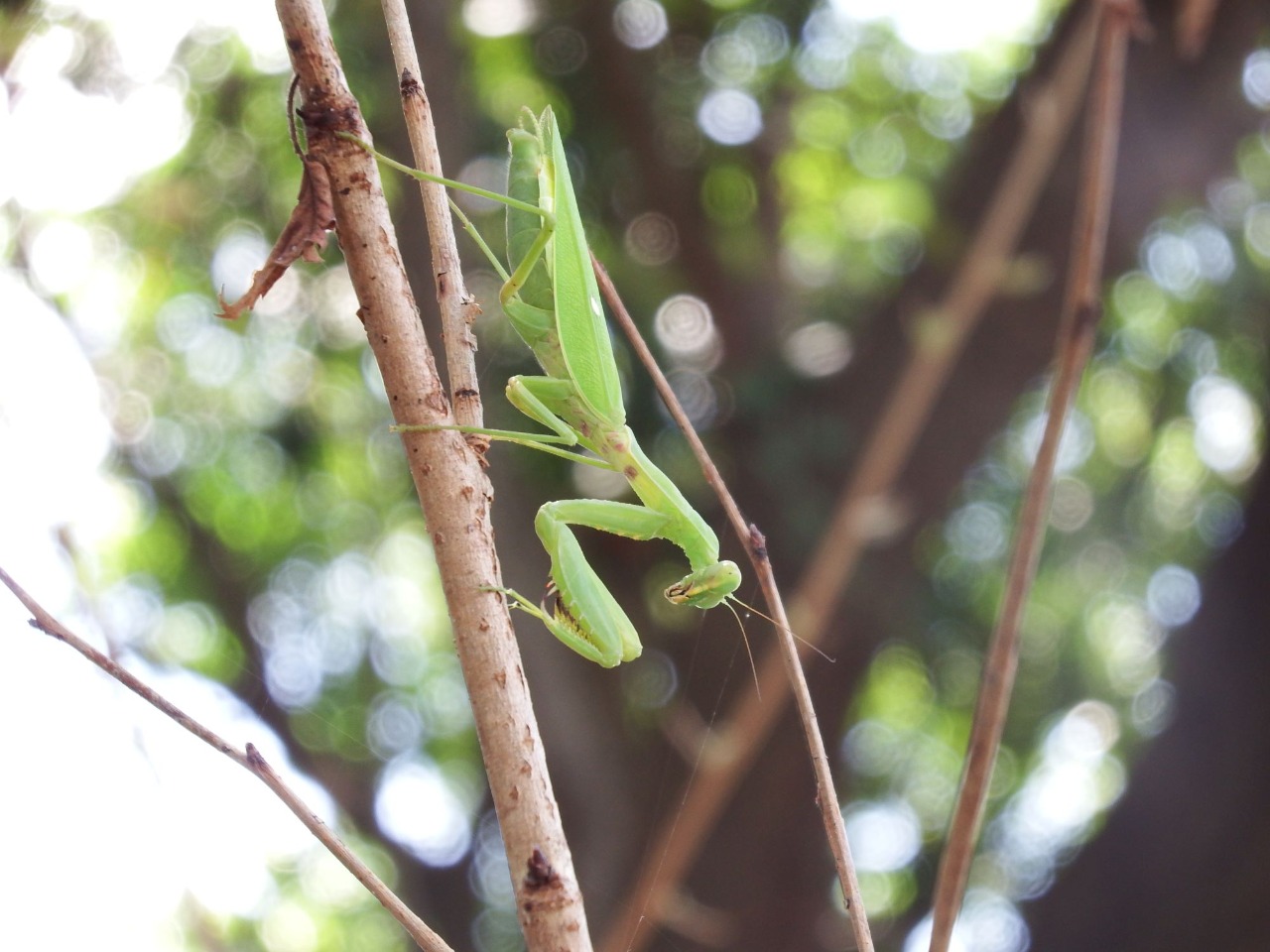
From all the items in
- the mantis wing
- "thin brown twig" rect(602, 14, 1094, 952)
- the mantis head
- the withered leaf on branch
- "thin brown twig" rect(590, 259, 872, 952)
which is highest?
"thin brown twig" rect(602, 14, 1094, 952)

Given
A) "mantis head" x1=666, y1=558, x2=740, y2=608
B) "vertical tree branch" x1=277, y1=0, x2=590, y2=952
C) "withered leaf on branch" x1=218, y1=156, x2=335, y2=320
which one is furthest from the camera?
"mantis head" x1=666, y1=558, x2=740, y2=608

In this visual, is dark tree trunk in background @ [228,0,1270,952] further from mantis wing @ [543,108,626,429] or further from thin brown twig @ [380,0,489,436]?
thin brown twig @ [380,0,489,436]

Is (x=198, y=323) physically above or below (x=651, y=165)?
below

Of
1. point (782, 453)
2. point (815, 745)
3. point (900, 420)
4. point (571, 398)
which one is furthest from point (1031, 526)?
point (782, 453)

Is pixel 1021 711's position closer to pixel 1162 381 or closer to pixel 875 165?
pixel 1162 381

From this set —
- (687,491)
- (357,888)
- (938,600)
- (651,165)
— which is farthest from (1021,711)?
(357,888)

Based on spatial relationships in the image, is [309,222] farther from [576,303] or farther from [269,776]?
[269,776]

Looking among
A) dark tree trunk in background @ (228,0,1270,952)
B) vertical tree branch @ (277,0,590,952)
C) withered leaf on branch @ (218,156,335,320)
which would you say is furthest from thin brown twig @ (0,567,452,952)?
dark tree trunk in background @ (228,0,1270,952)
